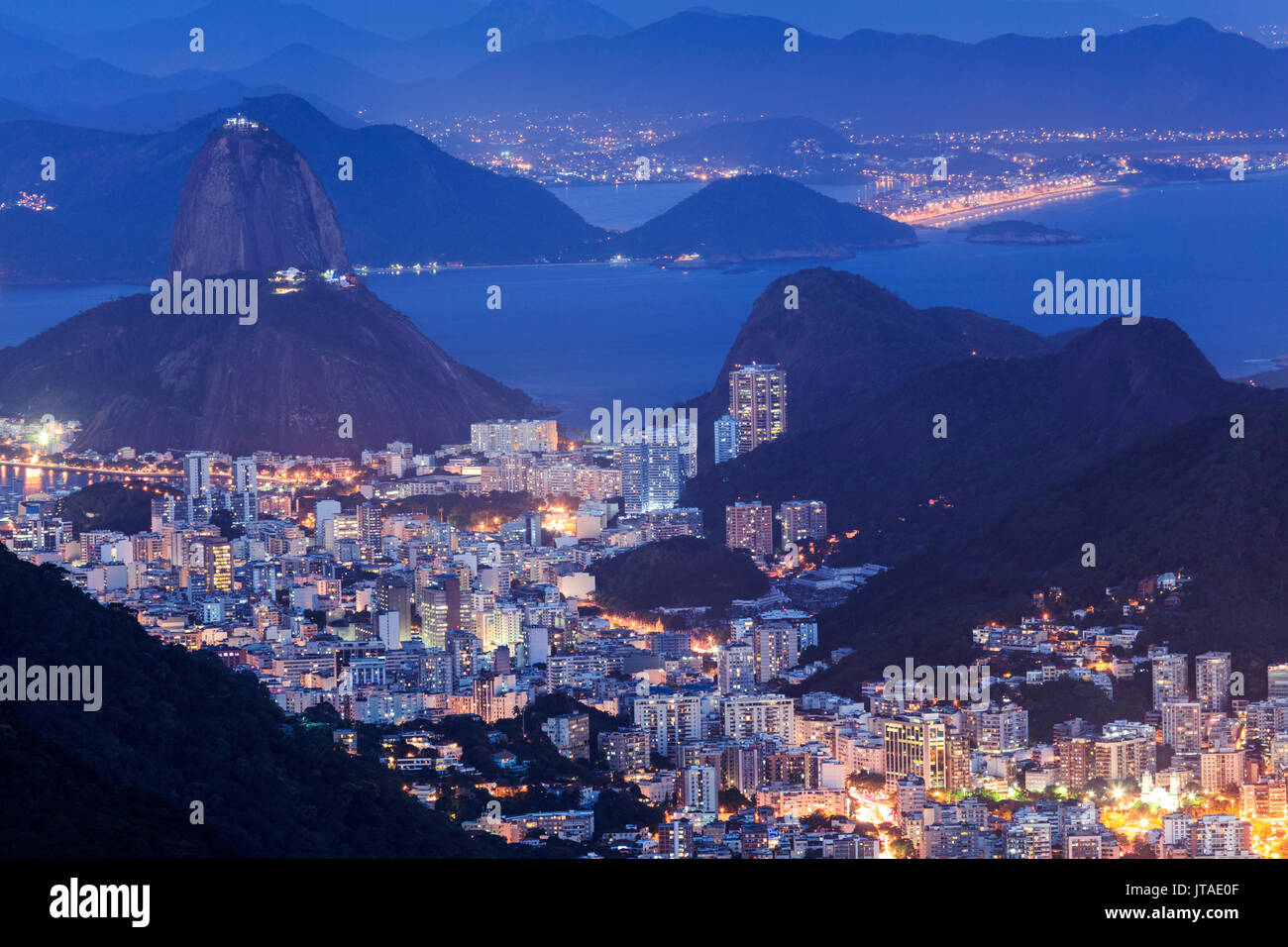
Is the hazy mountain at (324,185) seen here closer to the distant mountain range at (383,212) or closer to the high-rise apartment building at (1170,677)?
the distant mountain range at (383,212)

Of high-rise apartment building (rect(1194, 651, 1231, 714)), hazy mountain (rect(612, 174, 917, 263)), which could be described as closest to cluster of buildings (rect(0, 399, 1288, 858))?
high-rise apartment building (rect(1194, 651, 1231, 714))

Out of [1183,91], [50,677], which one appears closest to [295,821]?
[50,677]

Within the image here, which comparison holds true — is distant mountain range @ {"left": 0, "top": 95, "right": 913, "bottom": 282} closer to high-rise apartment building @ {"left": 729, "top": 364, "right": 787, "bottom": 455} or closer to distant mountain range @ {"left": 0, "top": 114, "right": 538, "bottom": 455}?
distant mountain range @ {"left": 0, "top": 114, "right": 538, "bottom": 455}

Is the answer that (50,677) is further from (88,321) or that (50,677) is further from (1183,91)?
(1183,91)

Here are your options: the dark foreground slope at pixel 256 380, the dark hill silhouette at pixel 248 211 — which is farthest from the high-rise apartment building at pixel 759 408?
the dark hill silhouette at pixel 248 211

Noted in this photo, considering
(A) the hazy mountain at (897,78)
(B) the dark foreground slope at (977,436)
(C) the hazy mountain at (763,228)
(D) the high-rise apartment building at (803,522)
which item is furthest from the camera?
(A) the hazy mountain at (897,78)
